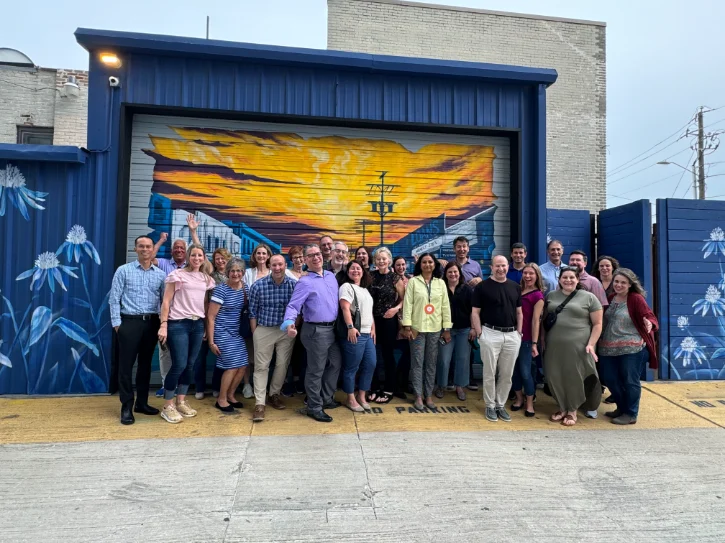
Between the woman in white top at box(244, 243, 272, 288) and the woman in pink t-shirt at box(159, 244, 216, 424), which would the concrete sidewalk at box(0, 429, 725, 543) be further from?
the woman in white top at box(244, 243, 272, 288)

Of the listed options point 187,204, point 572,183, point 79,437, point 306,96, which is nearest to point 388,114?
point 306,96

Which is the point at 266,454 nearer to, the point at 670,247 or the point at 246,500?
the point at 246,500

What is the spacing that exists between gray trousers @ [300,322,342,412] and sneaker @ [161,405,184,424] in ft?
4.53

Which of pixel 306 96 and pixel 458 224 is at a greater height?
pixel 306 96

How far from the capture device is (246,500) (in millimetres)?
2939

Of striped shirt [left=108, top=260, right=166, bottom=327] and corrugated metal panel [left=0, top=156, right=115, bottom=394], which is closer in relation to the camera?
striped shirt [left=108, top=260, right=166, bottom=327]

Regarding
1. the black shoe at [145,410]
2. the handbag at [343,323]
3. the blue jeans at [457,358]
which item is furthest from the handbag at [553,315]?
the black shoe at [145,410]

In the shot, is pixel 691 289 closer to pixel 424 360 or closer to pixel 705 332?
pixel 705 332

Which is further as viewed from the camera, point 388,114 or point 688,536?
point 388,114

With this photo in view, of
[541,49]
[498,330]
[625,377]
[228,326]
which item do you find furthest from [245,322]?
[541,49]

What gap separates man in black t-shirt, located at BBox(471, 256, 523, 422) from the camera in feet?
14.9

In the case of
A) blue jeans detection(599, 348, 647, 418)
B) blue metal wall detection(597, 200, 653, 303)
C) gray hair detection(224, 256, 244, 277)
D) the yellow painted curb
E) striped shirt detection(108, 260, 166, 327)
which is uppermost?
blue metal wall detection(597, 200, 653, 303)

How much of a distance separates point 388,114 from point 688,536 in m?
5.53

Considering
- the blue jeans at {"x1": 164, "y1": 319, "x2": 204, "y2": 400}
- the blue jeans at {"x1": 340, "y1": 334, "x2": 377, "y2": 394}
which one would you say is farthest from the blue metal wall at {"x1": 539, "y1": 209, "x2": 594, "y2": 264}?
the blue jeans at {"x1": 164, "y1": 319, "x2": 204, "y2": 400}
